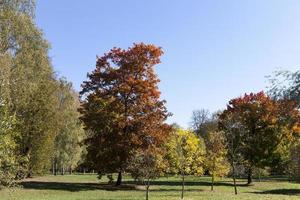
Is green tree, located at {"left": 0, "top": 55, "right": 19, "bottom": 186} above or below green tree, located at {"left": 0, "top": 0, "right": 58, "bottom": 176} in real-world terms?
below

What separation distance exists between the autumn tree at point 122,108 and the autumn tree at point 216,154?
650cm

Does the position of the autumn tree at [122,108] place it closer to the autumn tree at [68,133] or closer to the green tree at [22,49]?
the green tree at [22,49]

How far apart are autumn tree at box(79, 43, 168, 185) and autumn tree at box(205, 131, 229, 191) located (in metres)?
6.50

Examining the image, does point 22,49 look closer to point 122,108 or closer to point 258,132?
point 122,108

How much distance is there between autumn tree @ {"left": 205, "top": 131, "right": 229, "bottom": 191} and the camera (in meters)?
58.4

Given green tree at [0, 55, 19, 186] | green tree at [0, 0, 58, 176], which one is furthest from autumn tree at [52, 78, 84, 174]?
green tree at [0, 55, 19, 186]

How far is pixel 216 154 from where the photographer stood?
198ft

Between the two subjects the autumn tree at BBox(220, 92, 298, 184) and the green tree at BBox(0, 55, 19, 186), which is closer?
the green tree at BBox(0, 55, 19, 186)

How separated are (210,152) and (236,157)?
24.0 feet

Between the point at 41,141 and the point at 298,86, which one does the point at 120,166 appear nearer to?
the point at 41,141

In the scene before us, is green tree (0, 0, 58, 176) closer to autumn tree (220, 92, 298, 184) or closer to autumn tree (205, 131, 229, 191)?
autumn tree (205, 131, 229, 191)

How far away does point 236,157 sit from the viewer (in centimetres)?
6638

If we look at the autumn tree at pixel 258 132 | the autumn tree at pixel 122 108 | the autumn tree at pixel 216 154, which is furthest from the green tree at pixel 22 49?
the autumn tree at pixel 258 132

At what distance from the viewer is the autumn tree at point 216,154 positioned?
192 ft
